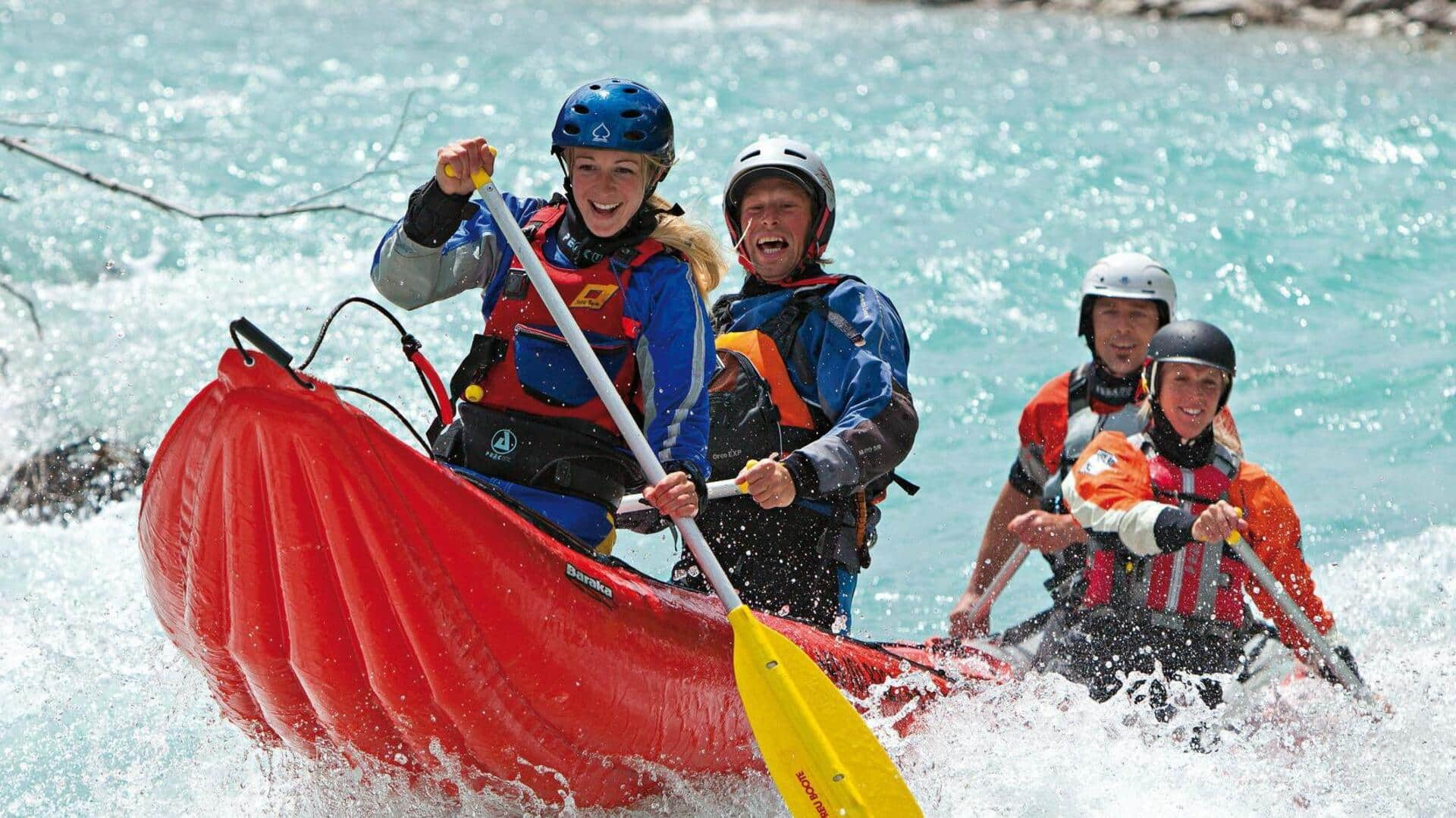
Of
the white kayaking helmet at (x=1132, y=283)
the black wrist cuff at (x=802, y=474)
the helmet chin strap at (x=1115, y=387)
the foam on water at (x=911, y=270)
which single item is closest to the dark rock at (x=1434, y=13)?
the foam on water at (x=911, y=270)

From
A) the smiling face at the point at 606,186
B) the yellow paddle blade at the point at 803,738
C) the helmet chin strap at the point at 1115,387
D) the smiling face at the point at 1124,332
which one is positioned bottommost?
the yellow paddle blade at the point at 803,738

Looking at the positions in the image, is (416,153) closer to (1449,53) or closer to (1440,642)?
(1440,642)

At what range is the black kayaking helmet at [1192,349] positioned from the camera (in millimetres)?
4746

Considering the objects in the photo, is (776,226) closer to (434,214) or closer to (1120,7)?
(434,214)

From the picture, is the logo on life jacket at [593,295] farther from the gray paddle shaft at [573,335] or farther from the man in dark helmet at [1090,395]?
the man in dark helmet at [1090,395]

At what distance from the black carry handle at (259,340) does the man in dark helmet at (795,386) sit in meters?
1.86

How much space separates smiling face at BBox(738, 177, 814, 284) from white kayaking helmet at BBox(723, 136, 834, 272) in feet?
0.07

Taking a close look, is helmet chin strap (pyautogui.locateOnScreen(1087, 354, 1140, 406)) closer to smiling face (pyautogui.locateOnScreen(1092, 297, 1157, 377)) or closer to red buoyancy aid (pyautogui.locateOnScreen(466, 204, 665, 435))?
smiling face (pyautogui.locateOnScreen(1092, 297, 1157, 377))

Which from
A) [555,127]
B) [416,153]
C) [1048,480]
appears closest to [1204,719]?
[1048,480]

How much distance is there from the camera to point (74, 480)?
7.58m

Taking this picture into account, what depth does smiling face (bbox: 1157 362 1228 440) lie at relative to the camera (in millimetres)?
4801

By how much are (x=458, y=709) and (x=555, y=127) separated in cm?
143

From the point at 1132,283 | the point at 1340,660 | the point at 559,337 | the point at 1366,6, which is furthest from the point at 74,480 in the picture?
the point at 1366,6

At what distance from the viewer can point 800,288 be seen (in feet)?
15.9
